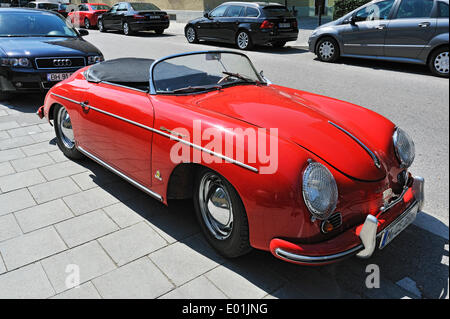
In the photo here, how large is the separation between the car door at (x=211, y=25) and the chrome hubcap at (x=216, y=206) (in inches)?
445

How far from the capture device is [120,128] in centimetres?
336

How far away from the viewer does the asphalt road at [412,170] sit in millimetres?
2441

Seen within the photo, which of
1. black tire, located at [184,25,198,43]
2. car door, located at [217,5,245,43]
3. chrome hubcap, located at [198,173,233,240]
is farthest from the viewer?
black tire, located at [184,25,198,43]

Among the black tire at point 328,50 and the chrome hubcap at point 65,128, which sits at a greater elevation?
the black tire at point 328,50

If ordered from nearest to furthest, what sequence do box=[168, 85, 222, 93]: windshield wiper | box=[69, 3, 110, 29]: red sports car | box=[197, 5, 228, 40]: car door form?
box=[168, 85, 222, 93]: windshield wiper
box=[197, 5, 228, 40]: car door
box=[69, 3, 110, 29]: red sports car

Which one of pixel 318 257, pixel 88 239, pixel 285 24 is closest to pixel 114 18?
pixel 285 24

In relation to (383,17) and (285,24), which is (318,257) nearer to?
(383,17)

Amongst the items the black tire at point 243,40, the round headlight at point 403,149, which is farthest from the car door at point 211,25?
the round headlight at point 403,149

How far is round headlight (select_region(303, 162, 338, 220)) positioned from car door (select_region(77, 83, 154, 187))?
137 centimetres

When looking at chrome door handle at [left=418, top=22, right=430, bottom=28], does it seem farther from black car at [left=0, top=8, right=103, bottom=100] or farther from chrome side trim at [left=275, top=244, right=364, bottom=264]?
chrome side trim at [left=275, top=244, right=364, bottom=264]

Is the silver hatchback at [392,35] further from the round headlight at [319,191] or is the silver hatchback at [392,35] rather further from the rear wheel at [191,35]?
the round headlight at [319,191]

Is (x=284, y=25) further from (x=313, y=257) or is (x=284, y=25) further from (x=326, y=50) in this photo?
(x=313, y=257)

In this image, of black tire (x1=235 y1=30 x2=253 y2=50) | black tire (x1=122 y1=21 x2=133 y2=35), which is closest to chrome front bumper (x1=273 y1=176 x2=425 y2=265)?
black tire (x1=235 y1=30 x2=253 y2=50)

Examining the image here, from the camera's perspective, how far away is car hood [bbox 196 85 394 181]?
8.12 feet
